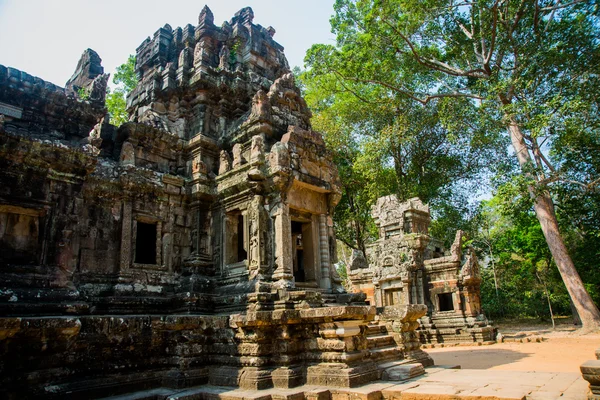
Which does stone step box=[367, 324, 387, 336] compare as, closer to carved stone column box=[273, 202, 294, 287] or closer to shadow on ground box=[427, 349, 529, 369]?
carved stone column box=[273, 202, 294, 287]

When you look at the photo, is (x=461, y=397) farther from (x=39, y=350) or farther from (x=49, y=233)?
(x=49, y=233)

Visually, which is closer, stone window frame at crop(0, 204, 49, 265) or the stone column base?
the stone column base

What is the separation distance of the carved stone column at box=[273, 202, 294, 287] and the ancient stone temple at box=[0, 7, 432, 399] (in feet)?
0.13

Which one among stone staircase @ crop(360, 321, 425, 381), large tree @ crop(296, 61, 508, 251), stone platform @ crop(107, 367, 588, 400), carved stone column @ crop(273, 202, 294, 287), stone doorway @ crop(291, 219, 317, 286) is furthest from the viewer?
large tree @ crop(296, 61, 508, 251)

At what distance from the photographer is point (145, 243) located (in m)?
8.66

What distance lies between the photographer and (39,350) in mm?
5238

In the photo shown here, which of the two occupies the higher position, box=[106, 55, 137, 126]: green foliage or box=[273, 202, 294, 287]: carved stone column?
box=[106, 55, 137, 126]: green foliage

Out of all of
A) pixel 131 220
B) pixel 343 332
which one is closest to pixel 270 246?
pixel 343 332

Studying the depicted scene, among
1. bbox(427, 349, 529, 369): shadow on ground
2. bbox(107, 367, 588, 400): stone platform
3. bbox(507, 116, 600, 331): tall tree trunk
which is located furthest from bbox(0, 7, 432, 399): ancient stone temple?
bbox(507, 116, 600, 331): tall tree trunk

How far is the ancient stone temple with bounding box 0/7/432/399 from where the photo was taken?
20.1ft

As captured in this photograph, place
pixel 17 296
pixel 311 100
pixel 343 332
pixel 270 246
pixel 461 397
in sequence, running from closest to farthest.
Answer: pixel 461 397 → pixel 17 296 → pixel 343 332 → pixel 270 246 → pixel 311 100

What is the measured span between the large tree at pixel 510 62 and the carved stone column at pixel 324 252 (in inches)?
343

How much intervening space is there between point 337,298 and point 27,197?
585 centimetres

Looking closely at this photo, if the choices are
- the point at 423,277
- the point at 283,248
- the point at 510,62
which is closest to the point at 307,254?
the point at 283,248
